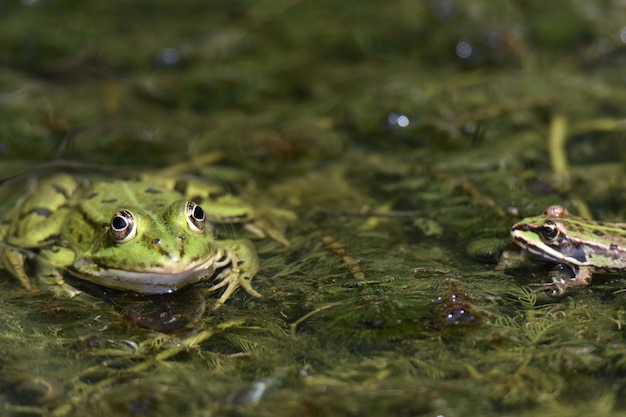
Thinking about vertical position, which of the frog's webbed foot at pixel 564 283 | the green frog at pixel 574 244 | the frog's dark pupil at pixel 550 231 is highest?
the frog's dark pupil at pixel 550 231

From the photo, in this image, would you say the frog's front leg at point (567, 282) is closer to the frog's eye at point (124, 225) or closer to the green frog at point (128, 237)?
the green frog at point (128, 237)

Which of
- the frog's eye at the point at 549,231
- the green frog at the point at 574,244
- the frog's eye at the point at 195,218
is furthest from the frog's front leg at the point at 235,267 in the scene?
the frog's eye at the point at 549,231

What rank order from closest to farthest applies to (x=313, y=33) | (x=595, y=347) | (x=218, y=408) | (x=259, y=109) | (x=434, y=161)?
(x=218, y=408)
(x=595, y=347)
(x=434, y=161)
(x=259, y=109)
(x=313, y=33)

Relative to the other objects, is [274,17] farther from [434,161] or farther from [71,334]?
[71,334]

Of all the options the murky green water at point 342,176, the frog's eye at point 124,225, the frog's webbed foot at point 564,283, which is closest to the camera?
the murky green water at point 342,176

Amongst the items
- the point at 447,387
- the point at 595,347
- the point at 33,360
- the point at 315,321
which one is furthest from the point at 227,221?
the point at 595,347

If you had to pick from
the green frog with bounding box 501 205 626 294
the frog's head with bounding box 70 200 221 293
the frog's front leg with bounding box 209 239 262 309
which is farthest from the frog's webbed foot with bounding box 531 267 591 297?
the frog's head with bounding box 70 200 221 293

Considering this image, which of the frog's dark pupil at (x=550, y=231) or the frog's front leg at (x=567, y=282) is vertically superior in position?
the frog's dark pupil at (x=550, y=231)

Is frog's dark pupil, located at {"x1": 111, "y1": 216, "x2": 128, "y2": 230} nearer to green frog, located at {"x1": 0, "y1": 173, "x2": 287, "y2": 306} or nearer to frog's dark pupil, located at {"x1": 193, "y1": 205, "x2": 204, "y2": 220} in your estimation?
green frog, located at {"x1": 0, "y1": 173, "x2": 287, "y2": 306}
